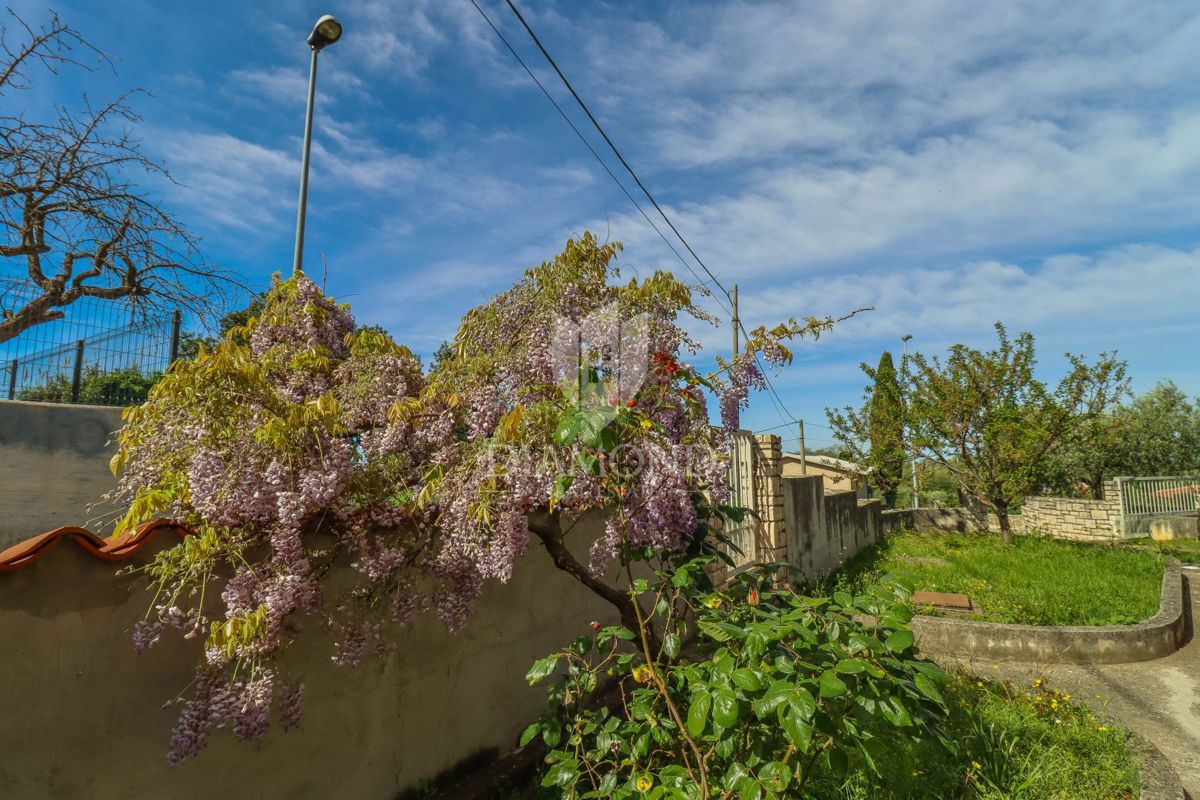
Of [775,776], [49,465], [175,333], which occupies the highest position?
[175,333]

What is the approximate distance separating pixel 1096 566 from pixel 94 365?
1526cm

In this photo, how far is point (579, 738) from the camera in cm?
261

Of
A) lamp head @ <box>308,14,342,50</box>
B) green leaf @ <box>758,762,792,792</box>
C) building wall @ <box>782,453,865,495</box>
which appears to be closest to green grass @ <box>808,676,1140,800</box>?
green leaf @ <box>758,762,792,792</box>

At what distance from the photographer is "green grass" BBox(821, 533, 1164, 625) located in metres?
7.34

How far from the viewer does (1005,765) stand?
3633 mm

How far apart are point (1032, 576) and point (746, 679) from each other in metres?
10.4

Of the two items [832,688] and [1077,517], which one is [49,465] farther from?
[1077,517]

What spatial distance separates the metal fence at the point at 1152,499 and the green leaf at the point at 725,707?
21199 millimetres

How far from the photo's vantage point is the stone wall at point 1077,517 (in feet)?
56.1

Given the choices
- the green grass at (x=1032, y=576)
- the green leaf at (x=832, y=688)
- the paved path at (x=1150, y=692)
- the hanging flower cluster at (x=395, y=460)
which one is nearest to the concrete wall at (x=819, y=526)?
the green grass at (x=1032, y=576)

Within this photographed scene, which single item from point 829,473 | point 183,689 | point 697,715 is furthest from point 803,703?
point 829,473

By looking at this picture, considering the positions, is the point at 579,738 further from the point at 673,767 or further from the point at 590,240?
the point at 590,240

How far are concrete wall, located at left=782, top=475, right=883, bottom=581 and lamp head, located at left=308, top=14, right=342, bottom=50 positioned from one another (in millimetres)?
7738

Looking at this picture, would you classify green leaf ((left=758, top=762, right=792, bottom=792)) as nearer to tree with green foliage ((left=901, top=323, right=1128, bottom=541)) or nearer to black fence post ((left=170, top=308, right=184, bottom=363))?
black fence post ((left=170, top=308, right=184, bottom=363))
